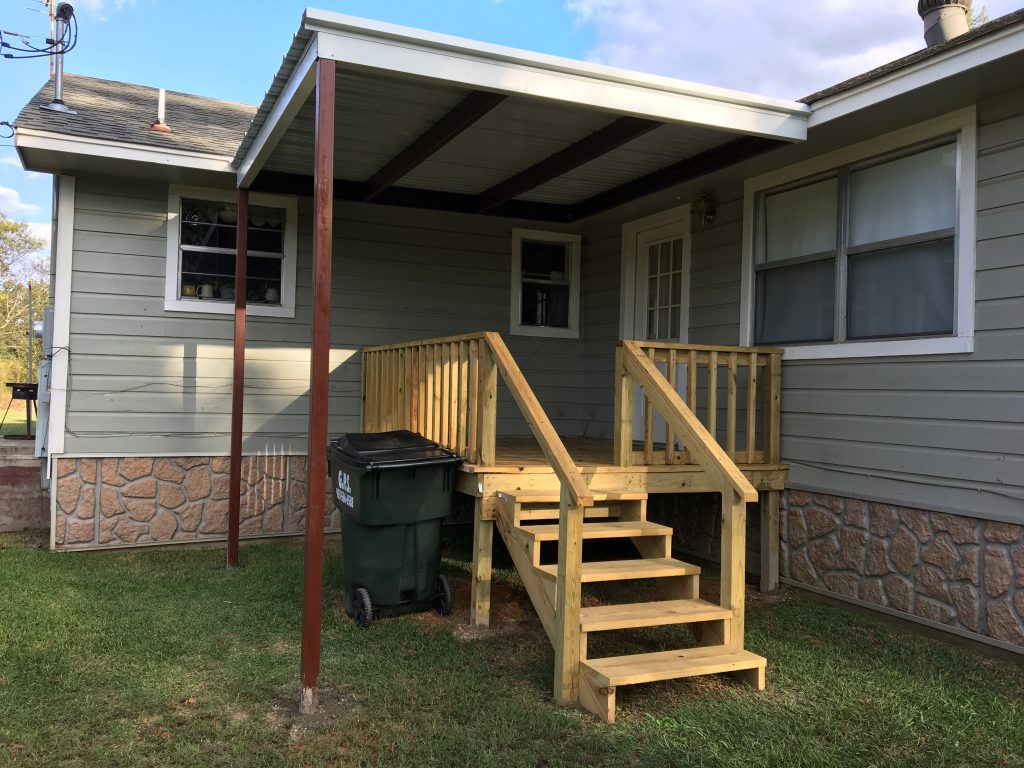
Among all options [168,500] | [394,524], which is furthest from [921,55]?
[168,500]

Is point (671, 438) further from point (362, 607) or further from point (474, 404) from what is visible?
point (362, 607)

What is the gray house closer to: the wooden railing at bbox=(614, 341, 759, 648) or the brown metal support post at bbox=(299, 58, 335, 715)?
the wooden railing at bbox=(614, 341, 759, 648)

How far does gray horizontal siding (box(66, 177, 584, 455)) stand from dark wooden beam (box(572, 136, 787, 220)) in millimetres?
→ 994

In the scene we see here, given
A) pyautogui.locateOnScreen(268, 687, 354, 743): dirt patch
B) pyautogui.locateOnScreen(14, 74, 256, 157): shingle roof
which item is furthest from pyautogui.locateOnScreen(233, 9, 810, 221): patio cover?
pyautogui.locateOnScreen(268, 687, 354, 743): dirt patch

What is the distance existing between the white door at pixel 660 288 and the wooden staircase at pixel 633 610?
2.35 meters

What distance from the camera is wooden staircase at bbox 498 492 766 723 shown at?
3.16 m

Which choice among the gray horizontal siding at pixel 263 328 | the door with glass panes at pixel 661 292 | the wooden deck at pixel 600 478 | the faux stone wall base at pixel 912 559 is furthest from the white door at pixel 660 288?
the faux stone wall base at pixel 912 559

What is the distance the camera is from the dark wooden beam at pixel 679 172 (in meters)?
4.99

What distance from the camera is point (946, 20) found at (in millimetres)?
5988

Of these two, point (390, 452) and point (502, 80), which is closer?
point (502, 80)

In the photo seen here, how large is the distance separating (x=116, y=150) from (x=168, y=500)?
2.72 m

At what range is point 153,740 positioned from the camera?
2855 mm

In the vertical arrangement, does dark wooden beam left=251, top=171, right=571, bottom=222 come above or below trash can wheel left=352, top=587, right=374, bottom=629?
above


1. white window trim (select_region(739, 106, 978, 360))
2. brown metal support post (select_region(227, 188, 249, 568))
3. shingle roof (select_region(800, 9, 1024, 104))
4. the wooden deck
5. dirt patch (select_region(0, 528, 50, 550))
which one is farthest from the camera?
dirt patch (select_region(0, 528, 50, 550))
